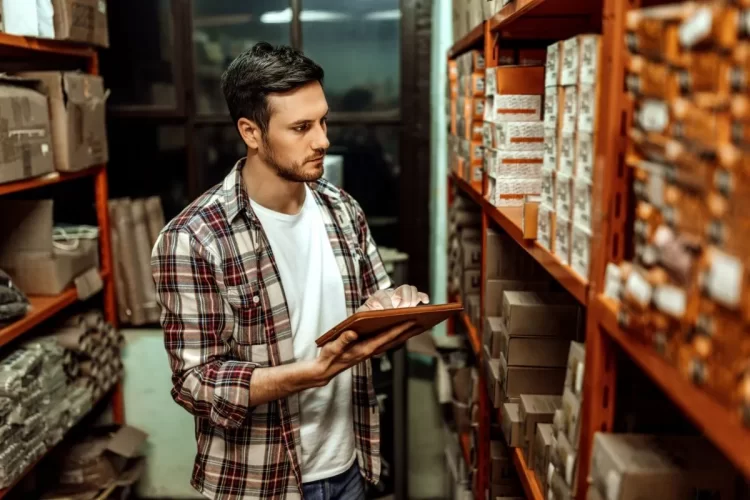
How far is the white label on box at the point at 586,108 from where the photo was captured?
40.9 inches

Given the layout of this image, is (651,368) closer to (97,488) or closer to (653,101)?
(653,101)

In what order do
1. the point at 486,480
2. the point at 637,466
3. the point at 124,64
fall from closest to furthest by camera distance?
1. the point at 637,466
2. the point at 486,480
3. the point at 124,64

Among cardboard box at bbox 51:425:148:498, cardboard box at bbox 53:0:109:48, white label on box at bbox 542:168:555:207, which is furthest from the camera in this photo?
cardboard box at bbox 51:425:148:498

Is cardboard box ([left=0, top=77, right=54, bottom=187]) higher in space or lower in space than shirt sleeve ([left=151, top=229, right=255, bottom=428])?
higher

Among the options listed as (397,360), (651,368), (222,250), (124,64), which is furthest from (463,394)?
(124,64)

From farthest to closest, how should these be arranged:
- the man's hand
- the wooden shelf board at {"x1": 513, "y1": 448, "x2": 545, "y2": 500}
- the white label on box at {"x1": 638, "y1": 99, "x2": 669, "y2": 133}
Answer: the man's hand < the wooden shelf board at {"x1": 513, "y1": 448, "x2": 545, "y2": 500} < the white label on box at {"x1": 638, "y1": 99, "x2": 669, "y2": 133}

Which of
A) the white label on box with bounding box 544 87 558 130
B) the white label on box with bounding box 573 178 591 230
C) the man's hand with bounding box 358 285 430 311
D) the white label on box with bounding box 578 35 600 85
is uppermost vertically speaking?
the white label on box with bounding box 578 35 600 85

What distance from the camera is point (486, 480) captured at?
2094 mm

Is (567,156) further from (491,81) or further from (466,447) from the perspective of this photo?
(466,447)

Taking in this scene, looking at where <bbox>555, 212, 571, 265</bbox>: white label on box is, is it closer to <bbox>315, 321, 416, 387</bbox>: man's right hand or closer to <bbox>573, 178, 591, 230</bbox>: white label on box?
<bbox>573, 178, 591, 230</bbox>: white label on box

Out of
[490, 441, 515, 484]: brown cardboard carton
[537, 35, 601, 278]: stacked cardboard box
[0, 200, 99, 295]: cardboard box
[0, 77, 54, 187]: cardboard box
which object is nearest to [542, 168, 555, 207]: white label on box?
[537, 35, 601, 278]: stacked cardboard box

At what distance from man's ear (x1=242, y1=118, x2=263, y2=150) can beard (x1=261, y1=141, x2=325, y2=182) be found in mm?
33

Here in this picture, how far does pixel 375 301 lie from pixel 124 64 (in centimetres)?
199

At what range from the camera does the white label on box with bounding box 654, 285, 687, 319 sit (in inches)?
28.3
